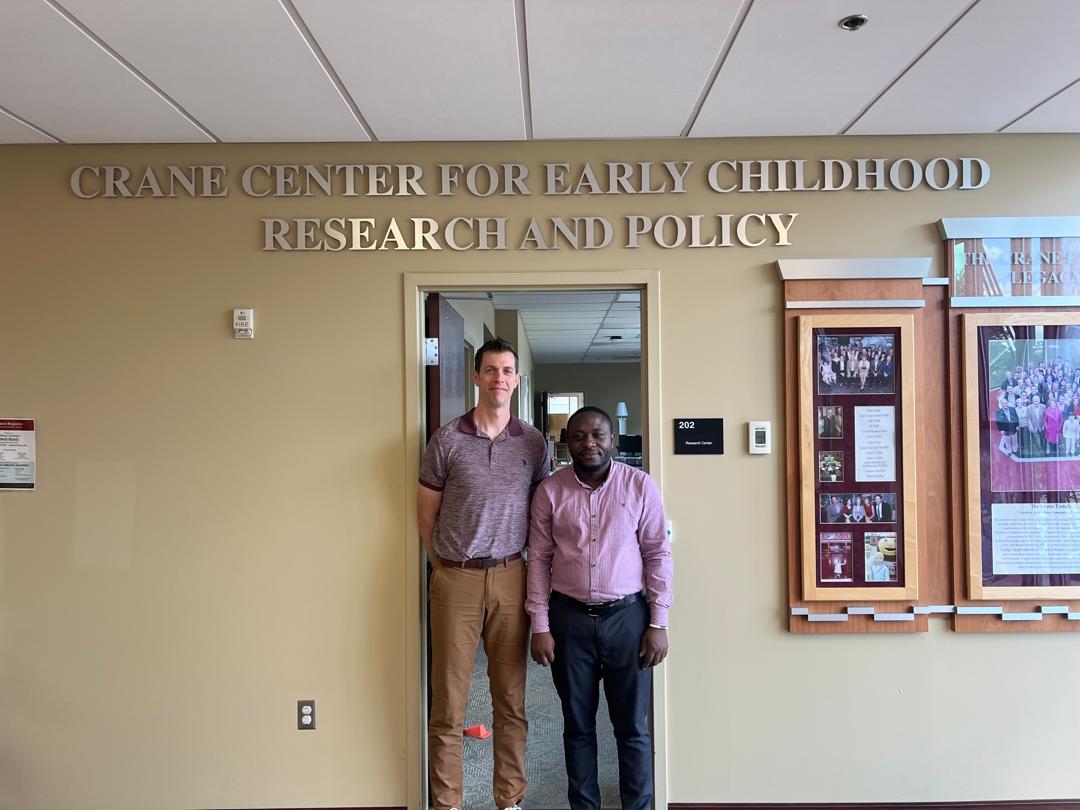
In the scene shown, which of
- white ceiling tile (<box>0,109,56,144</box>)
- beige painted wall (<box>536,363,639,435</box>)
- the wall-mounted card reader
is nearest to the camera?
white ceiling tile (<box>0,109,56,144</box>)

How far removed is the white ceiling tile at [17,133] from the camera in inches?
98.2

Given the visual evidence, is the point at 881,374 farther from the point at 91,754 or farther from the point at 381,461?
the point at 91,754

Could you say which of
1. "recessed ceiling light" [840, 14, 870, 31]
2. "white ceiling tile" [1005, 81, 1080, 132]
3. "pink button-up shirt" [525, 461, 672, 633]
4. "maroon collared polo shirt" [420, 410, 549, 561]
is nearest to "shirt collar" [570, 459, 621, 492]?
"pink button-up shirt" [525, 461, 672, 633]

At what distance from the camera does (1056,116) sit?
8.41ft

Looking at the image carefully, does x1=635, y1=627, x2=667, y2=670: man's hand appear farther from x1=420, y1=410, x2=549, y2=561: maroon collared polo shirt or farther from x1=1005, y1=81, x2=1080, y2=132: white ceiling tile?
x1=1005, y1=81, x2=1080, y2=132: white ceiling tile

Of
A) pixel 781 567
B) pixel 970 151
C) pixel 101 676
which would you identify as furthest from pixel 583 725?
pixel 970 151

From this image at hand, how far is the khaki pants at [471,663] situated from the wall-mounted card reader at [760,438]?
101 cm

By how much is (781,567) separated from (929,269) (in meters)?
1.30

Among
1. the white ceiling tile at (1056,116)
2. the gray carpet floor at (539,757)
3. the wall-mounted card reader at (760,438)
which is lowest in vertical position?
the gray carpet floor at (539,757)

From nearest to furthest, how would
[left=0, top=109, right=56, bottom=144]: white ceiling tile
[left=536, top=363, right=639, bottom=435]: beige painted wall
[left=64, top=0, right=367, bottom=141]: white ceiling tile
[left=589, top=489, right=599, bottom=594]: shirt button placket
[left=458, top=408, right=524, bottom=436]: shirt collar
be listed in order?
[left=64, top=0, right=367, bottom=141]: white ceiling tile < [left=589, top=489, right=599, bottom=594]: shirt button placket < [left=0, top=109, right=56, bottom=144]: white ceiling tile < [left=458, top=408, right=524, bottom=436]: shirt collar < [left=536, top=363, right=639, bottom=435]: beige painted wall

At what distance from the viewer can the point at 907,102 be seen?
243 cm

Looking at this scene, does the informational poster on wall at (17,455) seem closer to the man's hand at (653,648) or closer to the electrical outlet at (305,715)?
the electrical outlet at (305,715)

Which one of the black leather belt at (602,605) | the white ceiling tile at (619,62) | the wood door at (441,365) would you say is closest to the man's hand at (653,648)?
the black leather belt at (602,605)

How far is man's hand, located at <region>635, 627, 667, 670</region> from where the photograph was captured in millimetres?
2398
